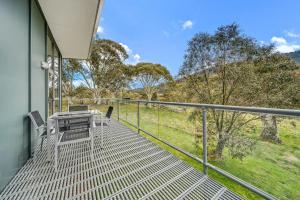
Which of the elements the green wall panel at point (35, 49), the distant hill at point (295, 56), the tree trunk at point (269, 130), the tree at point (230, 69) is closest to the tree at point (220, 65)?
the tree at point (230, 69)

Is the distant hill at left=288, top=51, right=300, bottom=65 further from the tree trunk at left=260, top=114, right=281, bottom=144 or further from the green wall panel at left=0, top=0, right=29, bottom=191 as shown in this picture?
the green wall panel at left=0, top=0, right=29, bottom=191

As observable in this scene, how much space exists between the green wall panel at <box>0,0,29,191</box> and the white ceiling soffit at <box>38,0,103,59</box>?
32.4 inches

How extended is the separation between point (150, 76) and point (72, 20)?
15.5 metres

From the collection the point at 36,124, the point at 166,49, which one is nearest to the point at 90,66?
the point at 36,124

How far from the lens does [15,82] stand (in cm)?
234

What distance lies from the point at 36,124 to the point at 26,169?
67 cm

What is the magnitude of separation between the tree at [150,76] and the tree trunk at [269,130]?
16.4 metres

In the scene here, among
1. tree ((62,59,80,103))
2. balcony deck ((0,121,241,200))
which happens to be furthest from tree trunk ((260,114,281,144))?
tree ((62,59,80,103))

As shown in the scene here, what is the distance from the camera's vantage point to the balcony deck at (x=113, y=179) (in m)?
1.84

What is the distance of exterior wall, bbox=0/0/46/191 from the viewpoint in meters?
2.00

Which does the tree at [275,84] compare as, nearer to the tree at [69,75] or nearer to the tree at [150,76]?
the tree at [150,76]

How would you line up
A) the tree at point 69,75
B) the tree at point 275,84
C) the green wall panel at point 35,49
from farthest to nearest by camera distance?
the tree at point 69,75 → the tree at point 275,84 → the green wall panel at point 35,49

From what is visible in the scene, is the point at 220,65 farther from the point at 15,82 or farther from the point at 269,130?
the point at 15,82

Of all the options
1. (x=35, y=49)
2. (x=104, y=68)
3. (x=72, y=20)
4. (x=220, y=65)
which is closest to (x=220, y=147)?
(x=220, y=65)
